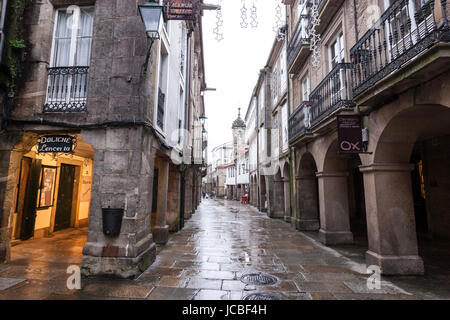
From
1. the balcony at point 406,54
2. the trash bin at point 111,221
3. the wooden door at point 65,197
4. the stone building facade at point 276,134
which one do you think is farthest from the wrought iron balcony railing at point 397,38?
the wooden door at point 65,197

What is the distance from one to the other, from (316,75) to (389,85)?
512 centimetres

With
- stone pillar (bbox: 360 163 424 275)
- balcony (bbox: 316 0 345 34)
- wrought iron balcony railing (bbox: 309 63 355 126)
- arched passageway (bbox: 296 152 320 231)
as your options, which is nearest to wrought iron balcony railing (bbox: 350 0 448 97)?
wrought iron balcony railing (bbox: 309 63 355 126)

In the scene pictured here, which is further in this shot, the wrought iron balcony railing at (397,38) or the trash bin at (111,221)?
the trash bin at (111,221)

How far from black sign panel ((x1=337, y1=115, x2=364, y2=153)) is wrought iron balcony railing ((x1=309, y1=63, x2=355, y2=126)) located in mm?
523

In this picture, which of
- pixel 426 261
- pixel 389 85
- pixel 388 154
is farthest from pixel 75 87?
pixel 426 261

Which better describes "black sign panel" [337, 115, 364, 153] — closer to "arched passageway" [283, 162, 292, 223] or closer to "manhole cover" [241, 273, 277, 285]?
"manhole cover" [241, 273, 277, 285]

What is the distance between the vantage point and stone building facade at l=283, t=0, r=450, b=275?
13.0 feet

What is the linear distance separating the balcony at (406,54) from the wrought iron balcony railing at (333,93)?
1.75 feet

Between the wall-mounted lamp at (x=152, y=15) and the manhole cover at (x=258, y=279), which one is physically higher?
the wall-mounted lamp at (x=152, y=15)

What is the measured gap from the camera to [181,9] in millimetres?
6020

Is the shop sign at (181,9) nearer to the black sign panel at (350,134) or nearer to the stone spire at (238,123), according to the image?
the black sign panel at (350,134)

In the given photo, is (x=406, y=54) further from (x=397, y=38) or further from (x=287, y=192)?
(x=287, y=192)

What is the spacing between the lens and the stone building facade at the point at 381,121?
3.97 m
